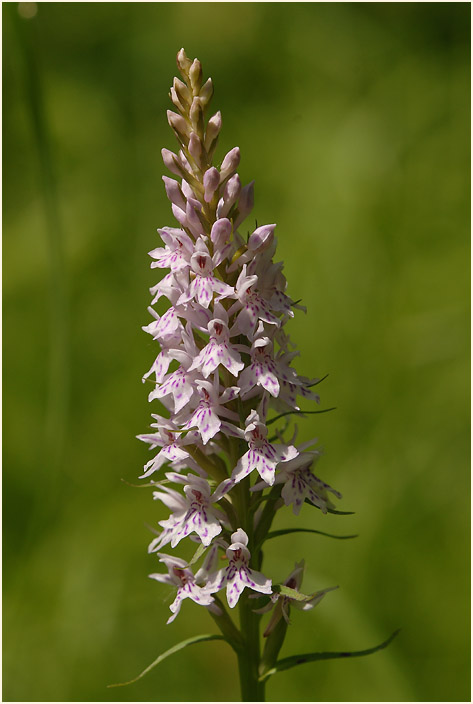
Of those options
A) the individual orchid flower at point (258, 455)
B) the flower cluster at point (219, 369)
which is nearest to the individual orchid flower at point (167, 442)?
the flower cluster at point (219, 369)

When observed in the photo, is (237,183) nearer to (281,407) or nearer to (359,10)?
(281,407)

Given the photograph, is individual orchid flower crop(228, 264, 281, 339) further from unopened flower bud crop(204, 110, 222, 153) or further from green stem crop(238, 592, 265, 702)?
green stem crop(238, 592, 265, 702)

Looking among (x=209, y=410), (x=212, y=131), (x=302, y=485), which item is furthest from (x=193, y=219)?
(x=302, y=485)

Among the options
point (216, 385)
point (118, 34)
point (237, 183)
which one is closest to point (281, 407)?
point (216, 385)

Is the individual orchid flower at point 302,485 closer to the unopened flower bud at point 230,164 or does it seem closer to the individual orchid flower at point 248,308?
the individual orchid flower at point 248,308

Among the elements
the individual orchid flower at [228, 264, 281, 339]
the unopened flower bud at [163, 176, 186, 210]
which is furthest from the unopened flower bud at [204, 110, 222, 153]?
the individual orchid flower at [228, 264, 281, 339]

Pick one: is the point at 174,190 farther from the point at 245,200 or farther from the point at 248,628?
the point at 248,628
